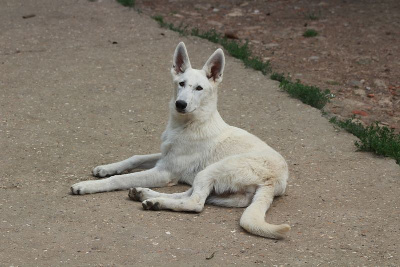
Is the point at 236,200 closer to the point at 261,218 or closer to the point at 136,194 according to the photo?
the point at 261,218

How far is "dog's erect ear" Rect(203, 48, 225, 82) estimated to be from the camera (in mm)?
6738

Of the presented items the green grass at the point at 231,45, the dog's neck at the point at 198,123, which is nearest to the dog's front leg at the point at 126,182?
the dog's neck at the point at 198,123

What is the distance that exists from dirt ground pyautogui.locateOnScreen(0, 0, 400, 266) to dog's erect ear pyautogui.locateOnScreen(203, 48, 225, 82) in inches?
44.9

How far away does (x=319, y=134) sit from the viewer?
27.5ft

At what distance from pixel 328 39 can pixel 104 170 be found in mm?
6555

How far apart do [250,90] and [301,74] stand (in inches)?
50.9

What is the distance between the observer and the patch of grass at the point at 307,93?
938cm

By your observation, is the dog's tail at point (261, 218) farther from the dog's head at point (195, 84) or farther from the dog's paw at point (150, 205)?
the dog's head at point (195, 84)

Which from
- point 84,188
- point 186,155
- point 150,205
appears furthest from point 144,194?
point 186,155

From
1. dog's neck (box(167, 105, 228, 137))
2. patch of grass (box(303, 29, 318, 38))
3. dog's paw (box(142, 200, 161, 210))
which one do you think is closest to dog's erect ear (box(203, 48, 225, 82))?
dog's neck (box(167, 105, 228, 137))

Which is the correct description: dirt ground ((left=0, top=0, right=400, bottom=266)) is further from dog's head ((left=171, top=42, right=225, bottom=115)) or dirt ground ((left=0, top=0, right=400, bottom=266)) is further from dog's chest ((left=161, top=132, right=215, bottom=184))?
dog's head ((left=171, top=42, right=225, bottom=115))

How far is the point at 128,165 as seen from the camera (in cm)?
691

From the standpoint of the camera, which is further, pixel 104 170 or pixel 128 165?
pixel 128 165

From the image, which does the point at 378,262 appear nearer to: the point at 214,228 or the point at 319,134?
the point at 214,228
